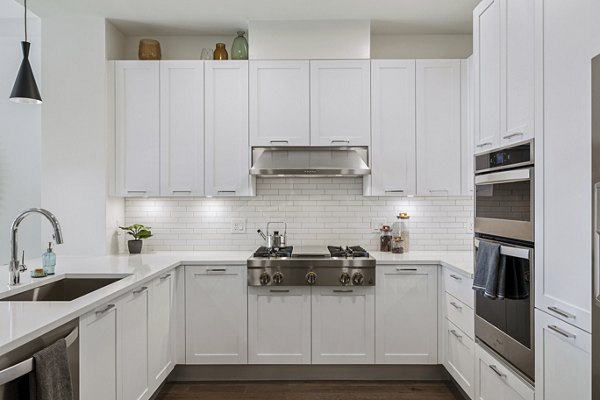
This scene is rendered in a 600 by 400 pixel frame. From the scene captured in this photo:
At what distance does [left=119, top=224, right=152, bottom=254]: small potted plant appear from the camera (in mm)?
3713

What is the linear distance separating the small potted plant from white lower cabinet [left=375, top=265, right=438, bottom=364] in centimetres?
200

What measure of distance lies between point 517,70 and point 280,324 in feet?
7.62

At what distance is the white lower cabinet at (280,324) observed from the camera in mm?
3334

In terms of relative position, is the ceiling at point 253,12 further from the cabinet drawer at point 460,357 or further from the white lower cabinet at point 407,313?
the cabinet drawer at point 460,357

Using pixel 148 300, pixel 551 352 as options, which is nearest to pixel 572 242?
pixel 551 352

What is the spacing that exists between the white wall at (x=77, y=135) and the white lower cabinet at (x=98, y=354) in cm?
159

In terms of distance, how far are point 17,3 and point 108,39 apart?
73cm

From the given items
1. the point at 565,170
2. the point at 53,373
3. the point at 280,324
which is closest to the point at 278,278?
the point at 280,324

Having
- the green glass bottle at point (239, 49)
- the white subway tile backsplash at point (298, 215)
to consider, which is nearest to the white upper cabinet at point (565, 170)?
the white subway tile backsplash at point (298, 215)

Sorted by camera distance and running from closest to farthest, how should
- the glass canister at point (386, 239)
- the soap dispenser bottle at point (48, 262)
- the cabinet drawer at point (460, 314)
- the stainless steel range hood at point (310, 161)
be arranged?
the soap dispenser bottle at point (48, 262)
the cabinet drawer at point (460, 314)
the stainless steel range hood at point (310, 161)
the glass canister at point (386, 239)

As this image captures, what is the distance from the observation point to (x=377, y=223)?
3986 mm

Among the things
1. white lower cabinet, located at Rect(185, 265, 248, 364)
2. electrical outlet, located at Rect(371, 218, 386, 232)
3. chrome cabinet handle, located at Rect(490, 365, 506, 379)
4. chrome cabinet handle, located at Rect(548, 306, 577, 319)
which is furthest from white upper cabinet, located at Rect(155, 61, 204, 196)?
chrome cabinet handle, located at Rect(548, 306, 577, 319)

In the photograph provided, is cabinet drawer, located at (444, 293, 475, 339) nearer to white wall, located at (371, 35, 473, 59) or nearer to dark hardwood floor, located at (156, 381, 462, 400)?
dark hardwood floor, located at (156, 381, 462, 400)

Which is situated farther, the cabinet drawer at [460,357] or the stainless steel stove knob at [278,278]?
the stainless steel stove knob at [278,278]
